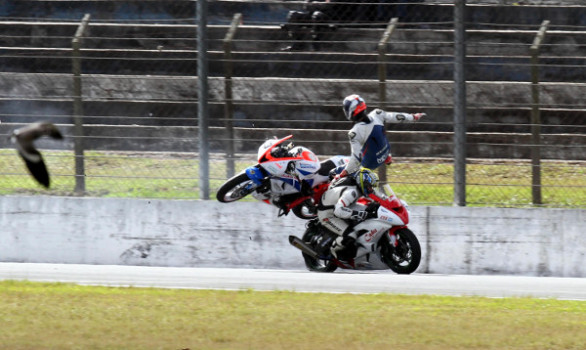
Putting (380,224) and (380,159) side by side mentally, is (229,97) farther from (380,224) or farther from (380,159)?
(380,224)

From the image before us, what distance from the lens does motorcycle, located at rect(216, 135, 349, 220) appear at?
35.5 feet

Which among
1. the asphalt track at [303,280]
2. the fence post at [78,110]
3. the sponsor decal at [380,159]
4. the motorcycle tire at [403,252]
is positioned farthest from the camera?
the fence post at [78,110]

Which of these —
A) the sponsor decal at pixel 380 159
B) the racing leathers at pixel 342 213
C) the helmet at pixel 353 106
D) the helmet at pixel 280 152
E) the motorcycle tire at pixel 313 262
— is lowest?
the motorcycle tire at pixel 313 262

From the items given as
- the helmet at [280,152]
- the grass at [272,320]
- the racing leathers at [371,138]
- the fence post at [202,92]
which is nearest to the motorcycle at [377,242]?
the racing leathers at [371,138]

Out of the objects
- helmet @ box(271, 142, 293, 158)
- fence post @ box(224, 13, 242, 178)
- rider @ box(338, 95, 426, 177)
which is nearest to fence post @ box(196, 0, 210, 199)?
fence post @ box(224, 13, 242, 178)

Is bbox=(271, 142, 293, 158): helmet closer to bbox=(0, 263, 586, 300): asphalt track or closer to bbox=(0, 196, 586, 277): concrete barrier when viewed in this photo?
bbox=(0, 196, 586, 277): concrete barrier

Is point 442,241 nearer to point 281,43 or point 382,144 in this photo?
point 382,144

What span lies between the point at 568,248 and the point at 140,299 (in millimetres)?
4629

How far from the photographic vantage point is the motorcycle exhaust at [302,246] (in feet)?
35.4

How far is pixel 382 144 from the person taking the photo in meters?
10.7

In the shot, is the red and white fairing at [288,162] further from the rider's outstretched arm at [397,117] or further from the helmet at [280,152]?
the rider's outstretched arm at [397,117]

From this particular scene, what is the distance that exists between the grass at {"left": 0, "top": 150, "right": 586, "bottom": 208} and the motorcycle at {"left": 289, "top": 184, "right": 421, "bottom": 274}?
1.75 ft

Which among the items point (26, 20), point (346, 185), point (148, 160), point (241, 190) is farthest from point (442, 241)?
point (26, 20)

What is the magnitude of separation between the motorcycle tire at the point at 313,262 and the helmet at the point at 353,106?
4.13ft
